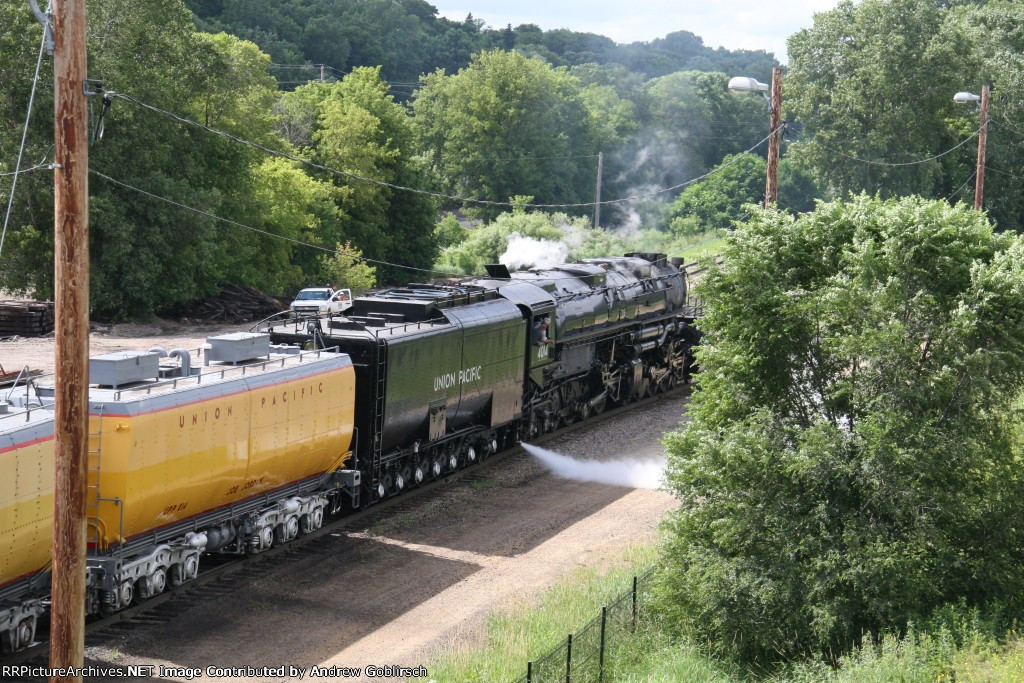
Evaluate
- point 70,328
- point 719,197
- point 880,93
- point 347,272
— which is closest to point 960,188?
point 880,93

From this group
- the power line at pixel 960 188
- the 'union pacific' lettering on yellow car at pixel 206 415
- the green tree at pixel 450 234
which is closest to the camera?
the 'union pacific' lettering on yellow car at pixel 206 415

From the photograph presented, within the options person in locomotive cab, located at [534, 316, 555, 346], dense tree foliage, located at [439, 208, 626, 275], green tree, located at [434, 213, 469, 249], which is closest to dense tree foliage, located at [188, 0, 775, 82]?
green tree, located at [434, 213, 469, 249]

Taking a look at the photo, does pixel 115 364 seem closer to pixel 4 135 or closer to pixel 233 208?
pixel 4 135

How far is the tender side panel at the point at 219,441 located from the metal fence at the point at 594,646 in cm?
547

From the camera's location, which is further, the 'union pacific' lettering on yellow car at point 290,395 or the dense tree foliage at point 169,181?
the dense tree foliage at point 169,181

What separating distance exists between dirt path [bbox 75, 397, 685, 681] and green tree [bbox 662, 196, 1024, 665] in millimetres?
3560

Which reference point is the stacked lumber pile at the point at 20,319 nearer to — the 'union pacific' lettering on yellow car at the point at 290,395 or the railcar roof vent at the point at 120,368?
the 'union pacific' lettering on yellow car at the point at 290,395

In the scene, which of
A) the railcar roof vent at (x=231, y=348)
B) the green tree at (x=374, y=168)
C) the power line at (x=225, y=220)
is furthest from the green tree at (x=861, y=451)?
the green tree at (x=374, y=168)

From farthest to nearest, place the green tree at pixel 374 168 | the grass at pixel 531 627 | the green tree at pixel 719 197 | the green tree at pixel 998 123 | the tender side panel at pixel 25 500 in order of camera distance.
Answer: the green tree at pixel 719 197
the green tree at pixel 374 168
the green tree at pixel 998 123
the grass at pixel 531 627
the tender side panel at pixel 25 500

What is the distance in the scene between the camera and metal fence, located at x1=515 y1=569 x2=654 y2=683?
13.8 metres

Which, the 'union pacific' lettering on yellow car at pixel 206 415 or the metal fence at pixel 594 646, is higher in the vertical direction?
the 'union pacific' lettering on yellow car at pixel 206 415

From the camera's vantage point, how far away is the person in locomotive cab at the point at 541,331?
28.1 metres

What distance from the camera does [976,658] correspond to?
13.6 m

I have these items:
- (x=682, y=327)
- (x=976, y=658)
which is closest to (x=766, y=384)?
(x=976, y=658)
